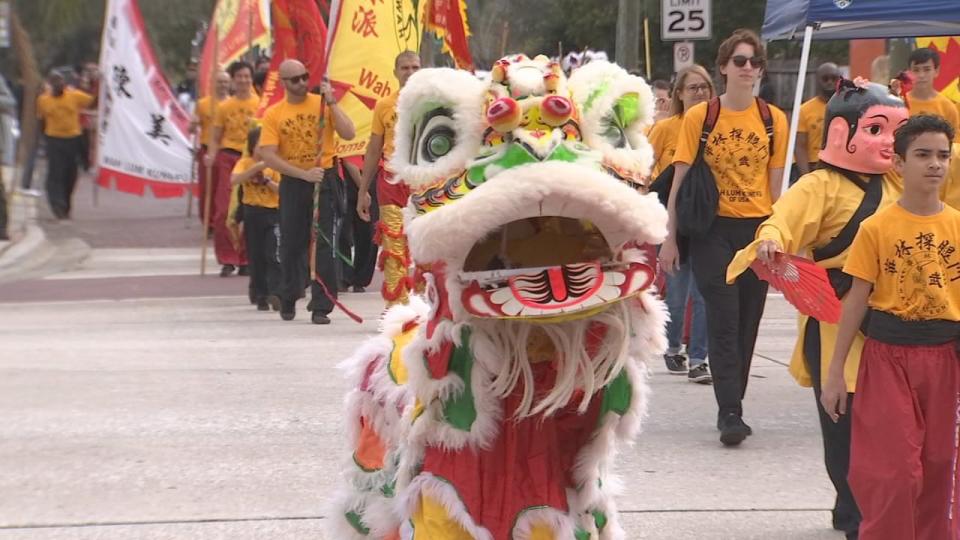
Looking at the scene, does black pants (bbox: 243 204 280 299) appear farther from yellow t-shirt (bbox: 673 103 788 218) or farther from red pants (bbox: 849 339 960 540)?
red pants (bbox: 849 339 960 540)

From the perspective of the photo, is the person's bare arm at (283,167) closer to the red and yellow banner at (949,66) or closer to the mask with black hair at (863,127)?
the red and yellow banner at (949,66)

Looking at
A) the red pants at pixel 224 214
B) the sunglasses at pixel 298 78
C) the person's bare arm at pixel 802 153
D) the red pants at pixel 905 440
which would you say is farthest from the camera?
the red pants at pixel 224 214

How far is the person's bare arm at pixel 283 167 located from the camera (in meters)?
10.6

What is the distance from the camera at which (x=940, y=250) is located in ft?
14.8

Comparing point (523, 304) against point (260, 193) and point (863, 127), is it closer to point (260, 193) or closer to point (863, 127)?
point (863, 127)

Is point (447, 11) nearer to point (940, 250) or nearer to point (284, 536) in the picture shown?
point (284, 536)

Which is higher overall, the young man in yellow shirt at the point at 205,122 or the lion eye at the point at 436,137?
the lion eye at the point at 436,137

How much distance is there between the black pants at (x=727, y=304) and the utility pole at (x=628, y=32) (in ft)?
33.8

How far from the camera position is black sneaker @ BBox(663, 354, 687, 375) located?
9164 mm

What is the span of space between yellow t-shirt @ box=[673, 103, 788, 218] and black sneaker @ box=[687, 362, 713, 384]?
1821mm

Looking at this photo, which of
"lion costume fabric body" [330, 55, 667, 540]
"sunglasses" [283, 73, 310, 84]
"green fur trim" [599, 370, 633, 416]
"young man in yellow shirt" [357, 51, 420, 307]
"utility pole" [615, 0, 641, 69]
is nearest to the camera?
"lion costume fabric body" [330, 55, 667, 540]

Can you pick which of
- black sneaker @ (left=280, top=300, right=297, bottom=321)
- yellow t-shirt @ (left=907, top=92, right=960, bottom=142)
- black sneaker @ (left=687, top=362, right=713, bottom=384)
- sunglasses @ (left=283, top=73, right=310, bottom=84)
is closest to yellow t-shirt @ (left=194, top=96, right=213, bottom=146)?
black sneaker @ (left=280, top=300, right=297, bottom=321)

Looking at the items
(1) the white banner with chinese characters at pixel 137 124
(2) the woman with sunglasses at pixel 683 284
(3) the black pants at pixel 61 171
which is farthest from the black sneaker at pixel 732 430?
(3) the black pants at pixel 61 171

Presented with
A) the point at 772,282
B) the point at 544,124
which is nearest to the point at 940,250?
the point at 772,282
